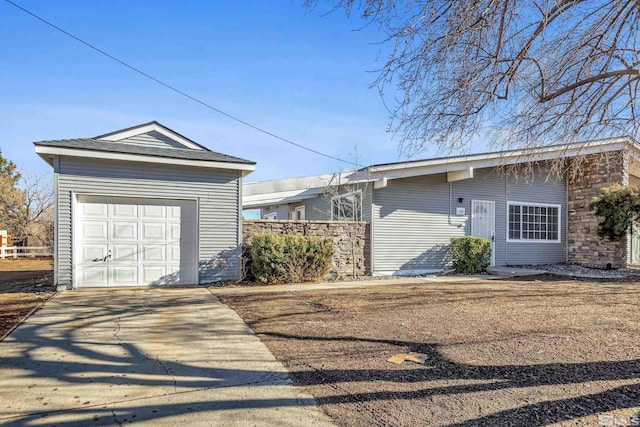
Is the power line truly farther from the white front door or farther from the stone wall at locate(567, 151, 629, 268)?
the stone wall at locate(567, 151, 629, 268)

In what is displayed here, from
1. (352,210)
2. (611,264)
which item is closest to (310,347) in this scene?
(352,210)

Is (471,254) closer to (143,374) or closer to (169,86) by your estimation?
(143,374)

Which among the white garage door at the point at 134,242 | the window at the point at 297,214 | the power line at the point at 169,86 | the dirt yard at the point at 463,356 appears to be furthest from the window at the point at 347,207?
the dirt yard at the point at 463,356

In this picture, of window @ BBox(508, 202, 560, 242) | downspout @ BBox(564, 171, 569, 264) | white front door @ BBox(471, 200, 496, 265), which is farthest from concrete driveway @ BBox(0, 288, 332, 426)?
downspout @ BBox(564, 171, 569, 264)

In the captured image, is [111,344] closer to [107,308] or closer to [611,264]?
[107,308]

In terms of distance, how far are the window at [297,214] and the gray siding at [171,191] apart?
6552mm

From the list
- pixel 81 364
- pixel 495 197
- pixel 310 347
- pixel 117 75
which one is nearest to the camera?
pixel 81 364

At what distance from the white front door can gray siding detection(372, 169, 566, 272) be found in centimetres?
15

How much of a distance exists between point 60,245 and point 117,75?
5839mm

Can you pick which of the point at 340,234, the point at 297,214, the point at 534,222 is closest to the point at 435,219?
the point at 340,234

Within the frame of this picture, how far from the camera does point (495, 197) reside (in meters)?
13.8

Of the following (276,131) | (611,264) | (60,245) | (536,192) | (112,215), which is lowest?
(611,264)

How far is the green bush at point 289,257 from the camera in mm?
9648

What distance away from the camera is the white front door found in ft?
44.3
